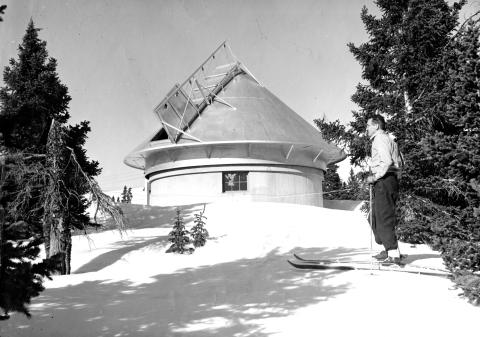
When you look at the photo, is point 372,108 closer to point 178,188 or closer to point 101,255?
point 101,255

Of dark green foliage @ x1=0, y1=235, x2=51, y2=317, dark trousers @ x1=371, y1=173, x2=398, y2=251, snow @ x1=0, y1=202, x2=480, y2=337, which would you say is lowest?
snow @ x1=0, y1=202, x2=480, y2=337

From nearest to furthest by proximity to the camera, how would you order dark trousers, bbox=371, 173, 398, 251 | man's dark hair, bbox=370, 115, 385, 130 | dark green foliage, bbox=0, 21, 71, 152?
1. dark trousers, bbox=371, 173, 398, 251
2. man's dark hair, bbox=370, 115, 385, 130
3. dark green foliage, bbox=0, 21, 71, 152

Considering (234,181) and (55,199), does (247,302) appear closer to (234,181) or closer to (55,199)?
(55,199)

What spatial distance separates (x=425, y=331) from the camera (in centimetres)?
382

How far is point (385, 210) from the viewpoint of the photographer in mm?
6254

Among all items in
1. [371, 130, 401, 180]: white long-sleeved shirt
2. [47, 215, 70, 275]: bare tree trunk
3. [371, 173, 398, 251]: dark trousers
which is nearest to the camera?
[371, 173, 398, 251]: dark trousers

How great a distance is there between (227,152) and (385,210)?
15564mm

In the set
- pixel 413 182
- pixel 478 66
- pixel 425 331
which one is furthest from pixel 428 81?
pixel 425 331

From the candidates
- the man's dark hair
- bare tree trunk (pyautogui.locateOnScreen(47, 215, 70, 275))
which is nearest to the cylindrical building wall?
bare tree trunk (pyautogui.locateOnScreen(47, 215, 70, 275))

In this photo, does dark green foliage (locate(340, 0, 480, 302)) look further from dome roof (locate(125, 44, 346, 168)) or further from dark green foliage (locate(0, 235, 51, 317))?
dome roof (locate(125, 44, 346, 168))

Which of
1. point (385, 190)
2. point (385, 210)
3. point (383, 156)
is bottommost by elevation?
point (385, 210)

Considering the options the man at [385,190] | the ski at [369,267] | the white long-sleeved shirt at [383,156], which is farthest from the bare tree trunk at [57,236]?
the white long-sleeved shirt at [383,156]

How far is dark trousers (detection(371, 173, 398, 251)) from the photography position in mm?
6188

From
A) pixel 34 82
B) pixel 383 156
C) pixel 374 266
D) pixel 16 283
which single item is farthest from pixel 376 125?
pixel 34 82
